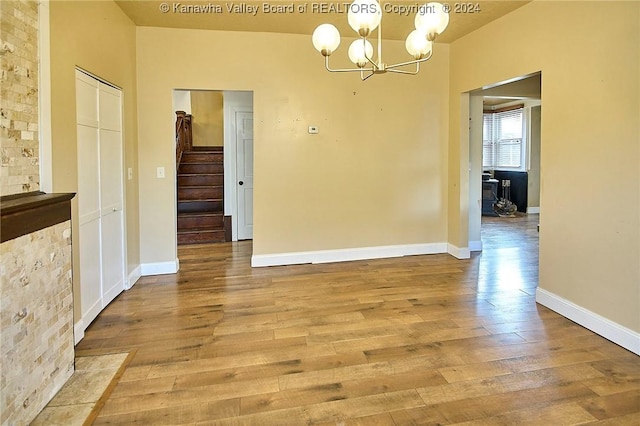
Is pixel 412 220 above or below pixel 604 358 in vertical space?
above

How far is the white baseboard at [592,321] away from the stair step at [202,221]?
4.57 meters

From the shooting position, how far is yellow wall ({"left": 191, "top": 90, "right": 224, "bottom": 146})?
7.94m

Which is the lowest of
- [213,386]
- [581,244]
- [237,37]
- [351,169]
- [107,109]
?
[213,386]

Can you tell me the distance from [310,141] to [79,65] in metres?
2.49

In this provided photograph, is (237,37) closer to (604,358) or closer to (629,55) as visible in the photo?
(629,55)

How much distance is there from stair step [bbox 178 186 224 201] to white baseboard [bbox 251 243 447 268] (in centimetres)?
233

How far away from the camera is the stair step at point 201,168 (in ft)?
22.7

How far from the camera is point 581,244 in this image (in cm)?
306

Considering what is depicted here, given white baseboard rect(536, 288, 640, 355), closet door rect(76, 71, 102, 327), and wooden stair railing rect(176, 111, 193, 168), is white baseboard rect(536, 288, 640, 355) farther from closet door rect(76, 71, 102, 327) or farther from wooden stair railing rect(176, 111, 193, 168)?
wooden stair railing rect(176, 111, 193, 168)

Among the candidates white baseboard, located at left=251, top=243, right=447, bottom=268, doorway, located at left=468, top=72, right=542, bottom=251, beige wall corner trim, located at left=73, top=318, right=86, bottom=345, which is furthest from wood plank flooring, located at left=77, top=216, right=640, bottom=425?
doorway, located at left=468, top=72, right=542, bottom=251

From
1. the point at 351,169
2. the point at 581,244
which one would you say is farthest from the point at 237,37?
the point at 581,244

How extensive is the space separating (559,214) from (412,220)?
6.65 feet

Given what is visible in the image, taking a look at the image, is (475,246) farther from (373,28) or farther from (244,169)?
(373,28)

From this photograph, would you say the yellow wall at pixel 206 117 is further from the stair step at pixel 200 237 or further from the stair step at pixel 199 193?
the stair step at pixel 200 237
